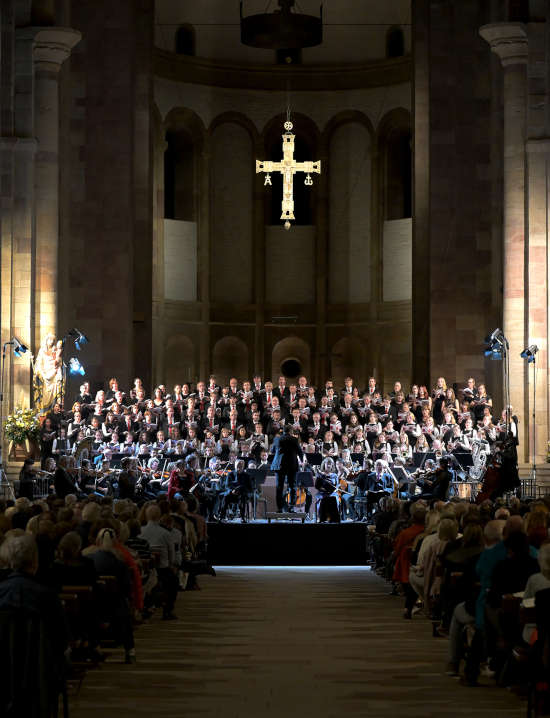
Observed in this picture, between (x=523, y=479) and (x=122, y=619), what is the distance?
15.3 metres

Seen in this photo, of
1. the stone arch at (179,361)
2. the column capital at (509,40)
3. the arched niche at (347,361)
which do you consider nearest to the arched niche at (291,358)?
the arched niche at (347,361)

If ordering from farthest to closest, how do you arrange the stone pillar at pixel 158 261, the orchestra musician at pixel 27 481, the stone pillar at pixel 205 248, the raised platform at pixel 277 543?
the stone pillar at pixel 205 248
the stone pillar at pixel 158 261
the orchestra musician at pixel 27 481
the raised platform at pixel 277 543

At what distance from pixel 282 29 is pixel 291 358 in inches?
380

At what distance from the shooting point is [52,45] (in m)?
27.9

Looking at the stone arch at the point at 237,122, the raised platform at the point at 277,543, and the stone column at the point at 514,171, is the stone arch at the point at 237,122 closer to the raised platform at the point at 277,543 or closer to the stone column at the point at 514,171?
the stone column at the point at 514,171

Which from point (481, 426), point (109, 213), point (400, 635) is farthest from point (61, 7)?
point (400, 635)

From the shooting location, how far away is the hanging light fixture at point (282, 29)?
113ft

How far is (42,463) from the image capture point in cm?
2394

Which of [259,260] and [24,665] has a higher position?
[259,260]

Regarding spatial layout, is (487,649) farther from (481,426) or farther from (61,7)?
(61,7)

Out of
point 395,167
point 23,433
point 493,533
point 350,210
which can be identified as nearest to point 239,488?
point 23,433

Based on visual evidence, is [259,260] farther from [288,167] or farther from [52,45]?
[52,45]

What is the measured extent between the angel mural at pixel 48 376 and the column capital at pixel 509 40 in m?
9.78

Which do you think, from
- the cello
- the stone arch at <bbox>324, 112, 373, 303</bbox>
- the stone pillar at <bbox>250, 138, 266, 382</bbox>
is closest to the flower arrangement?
the cello
